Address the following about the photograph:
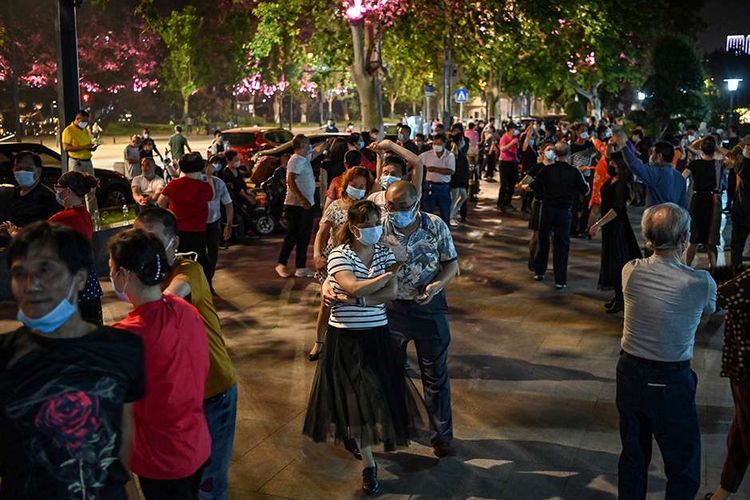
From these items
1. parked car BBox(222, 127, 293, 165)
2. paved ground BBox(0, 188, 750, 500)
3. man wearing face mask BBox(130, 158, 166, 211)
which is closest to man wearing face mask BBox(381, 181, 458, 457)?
paved ground BBox(0, 188, 750, 500)

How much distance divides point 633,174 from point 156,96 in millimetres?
56783

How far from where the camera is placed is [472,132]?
2431 cm

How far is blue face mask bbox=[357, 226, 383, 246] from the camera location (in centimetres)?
549

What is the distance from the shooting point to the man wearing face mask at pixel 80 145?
13672mm

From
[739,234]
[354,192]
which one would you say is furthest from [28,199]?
[739,234]

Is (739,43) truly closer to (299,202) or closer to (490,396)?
(299,202)

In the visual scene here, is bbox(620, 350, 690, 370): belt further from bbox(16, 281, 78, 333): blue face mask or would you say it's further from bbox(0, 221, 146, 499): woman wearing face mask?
bbox(16, 281, 78, 333): blue face mask

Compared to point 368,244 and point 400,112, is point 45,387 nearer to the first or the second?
point 368,244

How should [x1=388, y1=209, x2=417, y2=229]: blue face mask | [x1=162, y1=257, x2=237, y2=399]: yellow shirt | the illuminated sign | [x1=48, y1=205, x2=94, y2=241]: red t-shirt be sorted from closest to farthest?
1. [x1=162, y1=257, x2=237, y2=399]: yellow shirt
2. [x1=388, y1=209, x2=417, y2=229]: blue face mask
3. [x1=48, y1=205, x2=94, y2=241]: red t-shirt
4. the illuminated sign

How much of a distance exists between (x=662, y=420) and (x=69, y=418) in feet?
9.56

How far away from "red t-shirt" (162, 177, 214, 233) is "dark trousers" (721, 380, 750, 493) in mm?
6160

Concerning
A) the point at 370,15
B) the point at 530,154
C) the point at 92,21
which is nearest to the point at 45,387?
the point at 530,154

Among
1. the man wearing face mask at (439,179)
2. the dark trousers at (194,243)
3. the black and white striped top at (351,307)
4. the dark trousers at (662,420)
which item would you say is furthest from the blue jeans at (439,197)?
the dark trousers at (662,420)

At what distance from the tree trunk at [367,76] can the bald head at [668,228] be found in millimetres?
20420
